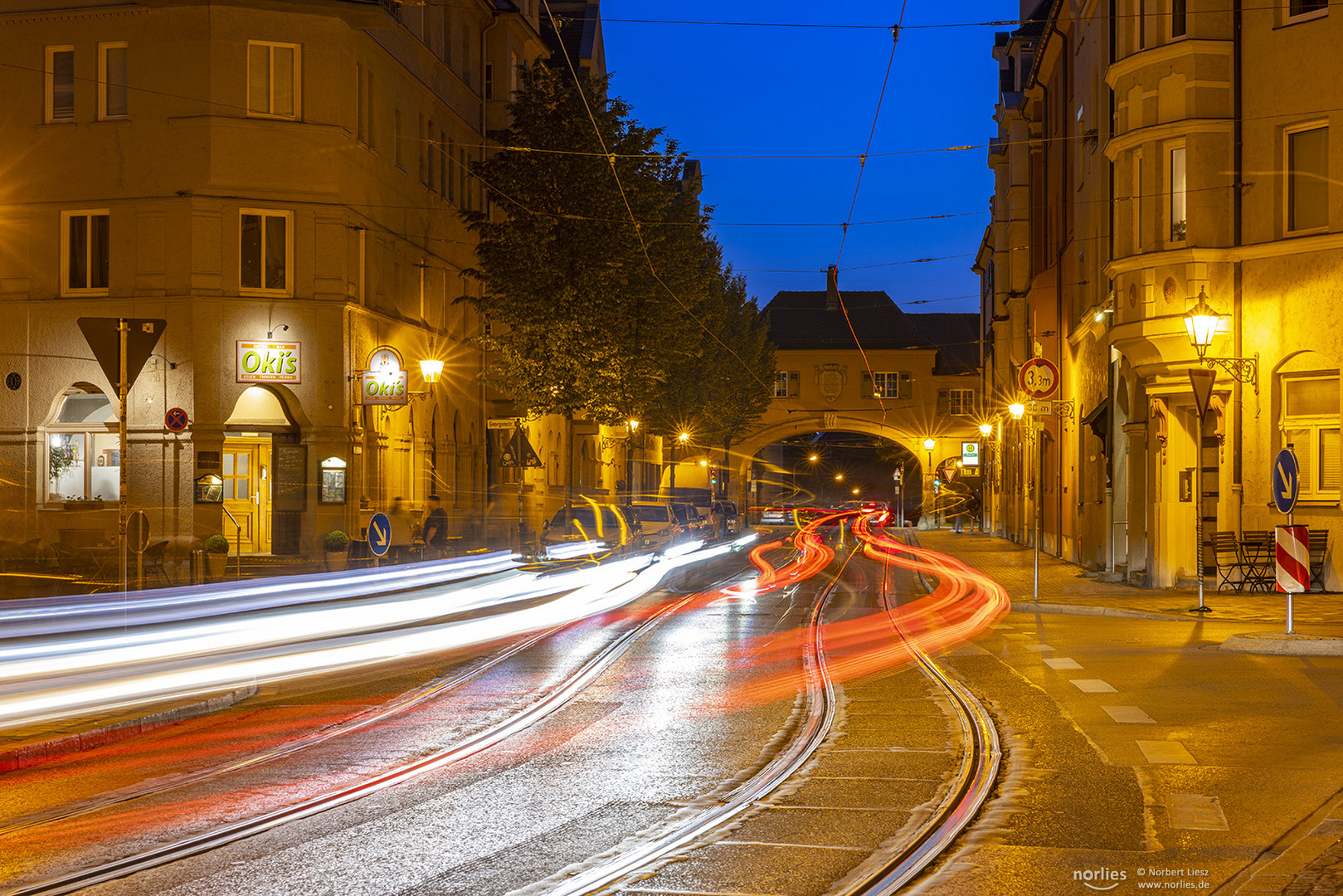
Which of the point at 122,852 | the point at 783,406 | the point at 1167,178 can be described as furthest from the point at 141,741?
the point at 783,406

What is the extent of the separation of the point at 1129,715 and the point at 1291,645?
206 inches

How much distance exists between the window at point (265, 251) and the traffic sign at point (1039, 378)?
15968 millimetres

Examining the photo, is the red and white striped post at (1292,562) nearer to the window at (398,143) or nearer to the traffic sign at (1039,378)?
the traffic sign at (1039,378)

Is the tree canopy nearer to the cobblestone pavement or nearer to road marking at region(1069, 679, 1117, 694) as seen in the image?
the cobblestone pavement

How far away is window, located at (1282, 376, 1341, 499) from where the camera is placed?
71.4ft

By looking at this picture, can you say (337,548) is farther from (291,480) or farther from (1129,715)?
(1129,715)

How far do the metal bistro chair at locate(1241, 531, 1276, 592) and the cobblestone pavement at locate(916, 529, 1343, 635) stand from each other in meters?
0.30

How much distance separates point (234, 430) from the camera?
29.5m

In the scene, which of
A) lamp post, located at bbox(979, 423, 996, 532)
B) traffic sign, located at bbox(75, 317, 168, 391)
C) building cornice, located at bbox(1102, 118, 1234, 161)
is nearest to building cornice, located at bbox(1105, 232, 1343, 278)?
building cornice, located at bbox(1102, 118, 1234, 161)

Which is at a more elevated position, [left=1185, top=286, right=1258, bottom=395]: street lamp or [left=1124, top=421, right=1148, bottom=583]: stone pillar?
[left=1185, top=286, right=1258, bottom=395]: street lamp

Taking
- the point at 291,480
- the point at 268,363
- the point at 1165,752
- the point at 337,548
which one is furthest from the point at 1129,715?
the point at 268,363

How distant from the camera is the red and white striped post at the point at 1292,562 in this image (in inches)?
619

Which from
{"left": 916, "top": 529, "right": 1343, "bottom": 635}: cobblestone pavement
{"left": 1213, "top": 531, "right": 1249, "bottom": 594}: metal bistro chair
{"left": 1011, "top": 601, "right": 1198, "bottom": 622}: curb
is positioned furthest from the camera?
{"left": 1213, "top": 531, "right": 1249, "bottom": 594}: metal bistro chair

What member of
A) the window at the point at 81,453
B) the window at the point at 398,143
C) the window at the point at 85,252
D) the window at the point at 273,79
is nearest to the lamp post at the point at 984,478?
the window at the point at 398,143
